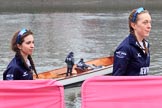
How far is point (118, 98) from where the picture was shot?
5.64 meters

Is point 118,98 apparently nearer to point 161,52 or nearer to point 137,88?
point 137,88

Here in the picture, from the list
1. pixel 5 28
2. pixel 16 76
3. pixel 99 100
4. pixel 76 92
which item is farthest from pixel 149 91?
pixel 5 28

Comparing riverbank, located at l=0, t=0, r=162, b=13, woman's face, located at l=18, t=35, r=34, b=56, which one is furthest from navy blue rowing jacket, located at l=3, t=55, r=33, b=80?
riverbank, located at l=0, t=0, r=162, b=13

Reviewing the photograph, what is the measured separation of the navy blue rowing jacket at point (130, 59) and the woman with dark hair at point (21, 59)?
3.93 feet

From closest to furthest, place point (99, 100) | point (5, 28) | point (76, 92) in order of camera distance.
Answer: point (99, 100) < point (76, 92) < point (5, 28)

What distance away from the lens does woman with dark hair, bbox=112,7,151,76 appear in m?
5.72

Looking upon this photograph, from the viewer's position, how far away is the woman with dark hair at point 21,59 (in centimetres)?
582

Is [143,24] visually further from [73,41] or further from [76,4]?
[76,4]

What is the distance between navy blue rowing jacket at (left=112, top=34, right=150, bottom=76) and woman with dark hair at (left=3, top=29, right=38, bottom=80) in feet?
3.93

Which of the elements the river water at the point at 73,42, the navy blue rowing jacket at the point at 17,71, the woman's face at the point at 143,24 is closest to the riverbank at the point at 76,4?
the river water at the point at 73,42

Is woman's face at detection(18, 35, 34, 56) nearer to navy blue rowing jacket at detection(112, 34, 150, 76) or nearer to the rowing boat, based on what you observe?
navy blue rowing jacket at detection(112, 34, 150, 76)

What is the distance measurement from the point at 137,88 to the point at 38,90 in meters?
1.31

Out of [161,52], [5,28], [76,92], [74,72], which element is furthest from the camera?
[5,28]

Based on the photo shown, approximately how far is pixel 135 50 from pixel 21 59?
1558 millimetres
